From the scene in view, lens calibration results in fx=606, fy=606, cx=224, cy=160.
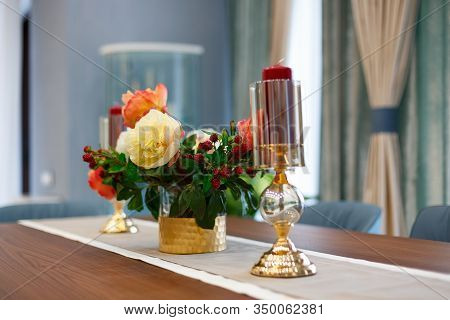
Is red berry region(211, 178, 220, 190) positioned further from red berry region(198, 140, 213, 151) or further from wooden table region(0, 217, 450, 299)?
wooden table region(0, 217, 450, 299)

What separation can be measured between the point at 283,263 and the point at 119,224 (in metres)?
0.81

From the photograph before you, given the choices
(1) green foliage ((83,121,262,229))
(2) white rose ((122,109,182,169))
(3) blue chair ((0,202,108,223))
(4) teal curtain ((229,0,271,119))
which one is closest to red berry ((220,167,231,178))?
(1) green foliage ((83,121,262,229))

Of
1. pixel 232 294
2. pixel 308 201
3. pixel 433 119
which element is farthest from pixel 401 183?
pixel 232 294

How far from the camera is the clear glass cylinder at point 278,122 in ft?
3.21

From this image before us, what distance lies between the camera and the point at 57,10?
406 cm

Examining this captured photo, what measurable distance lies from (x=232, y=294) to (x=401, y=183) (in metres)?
2.19

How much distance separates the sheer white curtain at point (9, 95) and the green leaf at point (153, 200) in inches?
122

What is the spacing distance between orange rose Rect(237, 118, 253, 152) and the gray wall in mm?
2894

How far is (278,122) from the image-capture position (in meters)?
0.98

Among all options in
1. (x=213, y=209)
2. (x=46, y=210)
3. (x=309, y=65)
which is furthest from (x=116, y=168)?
(x=309, y=65)

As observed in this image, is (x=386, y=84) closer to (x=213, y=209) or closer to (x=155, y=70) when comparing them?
(x=155, y=70)
